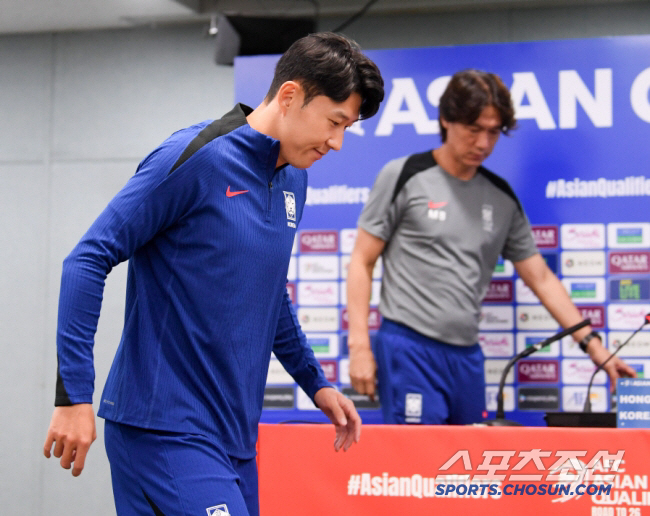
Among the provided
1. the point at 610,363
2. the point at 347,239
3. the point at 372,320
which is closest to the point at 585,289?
the point at 610,363

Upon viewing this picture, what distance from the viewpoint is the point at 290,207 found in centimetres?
146

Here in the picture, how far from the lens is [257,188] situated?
1.38 metres

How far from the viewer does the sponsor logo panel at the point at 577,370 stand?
3.27m

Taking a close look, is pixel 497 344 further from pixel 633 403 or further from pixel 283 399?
pixel 633 403

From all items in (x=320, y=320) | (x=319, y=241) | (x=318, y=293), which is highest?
(x=319, y=241)

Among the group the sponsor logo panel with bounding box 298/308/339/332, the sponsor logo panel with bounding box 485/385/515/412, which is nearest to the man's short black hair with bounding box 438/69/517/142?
the sponsor logo panel with bounding box 298/308/339/332

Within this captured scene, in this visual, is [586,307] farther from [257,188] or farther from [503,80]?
[257,188]

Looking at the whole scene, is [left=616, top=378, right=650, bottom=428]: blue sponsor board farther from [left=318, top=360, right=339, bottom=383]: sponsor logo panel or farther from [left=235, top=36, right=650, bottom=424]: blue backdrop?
[left=318, top=360, right=339, bottom=383]: sponsor logo panel

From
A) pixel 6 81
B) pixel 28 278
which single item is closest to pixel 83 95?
pixel 6 81

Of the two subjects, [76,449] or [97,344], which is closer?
[76,449]

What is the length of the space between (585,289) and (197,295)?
2442 millimetres

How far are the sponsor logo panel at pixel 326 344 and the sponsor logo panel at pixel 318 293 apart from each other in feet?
0.49

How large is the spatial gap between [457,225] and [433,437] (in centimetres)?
126

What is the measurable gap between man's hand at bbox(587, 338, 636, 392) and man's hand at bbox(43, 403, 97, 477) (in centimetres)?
217
